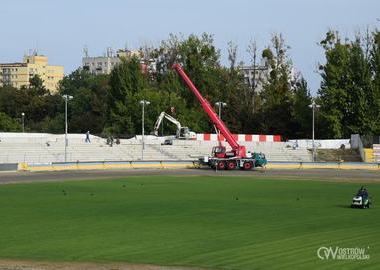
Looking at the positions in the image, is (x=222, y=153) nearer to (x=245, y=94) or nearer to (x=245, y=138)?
(x=245, y=138)

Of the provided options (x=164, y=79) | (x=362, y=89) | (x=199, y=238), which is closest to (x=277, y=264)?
(x=199, y=238)

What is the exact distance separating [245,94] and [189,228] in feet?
355

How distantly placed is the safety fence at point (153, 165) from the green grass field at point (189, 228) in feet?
105

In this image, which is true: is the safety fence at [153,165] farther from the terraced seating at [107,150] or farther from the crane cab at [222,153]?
the terraced seating at [107,150]

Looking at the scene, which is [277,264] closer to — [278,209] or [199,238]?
[199,238]

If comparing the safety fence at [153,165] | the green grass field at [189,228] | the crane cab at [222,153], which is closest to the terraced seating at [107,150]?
the safety fence at [153,165]

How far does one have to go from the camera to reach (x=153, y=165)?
84.7 metres

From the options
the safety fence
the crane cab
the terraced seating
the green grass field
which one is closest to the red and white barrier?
the terraced seating

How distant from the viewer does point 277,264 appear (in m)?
18.1

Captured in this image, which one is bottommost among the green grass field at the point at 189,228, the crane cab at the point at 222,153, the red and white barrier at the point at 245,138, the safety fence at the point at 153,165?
the green grass field at the point at 189,228

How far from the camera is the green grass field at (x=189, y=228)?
1952cm

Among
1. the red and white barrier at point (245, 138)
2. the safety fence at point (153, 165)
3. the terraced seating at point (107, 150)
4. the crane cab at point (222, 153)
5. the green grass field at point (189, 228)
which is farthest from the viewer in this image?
the red and white barrier at point (245, 138)

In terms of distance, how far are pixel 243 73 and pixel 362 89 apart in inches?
1248

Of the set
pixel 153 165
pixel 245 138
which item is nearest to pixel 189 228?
pixel 153 165
